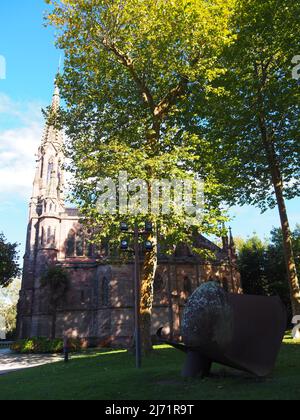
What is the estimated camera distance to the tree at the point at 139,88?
16.1 m

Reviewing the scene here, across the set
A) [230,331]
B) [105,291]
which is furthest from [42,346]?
[230,331]

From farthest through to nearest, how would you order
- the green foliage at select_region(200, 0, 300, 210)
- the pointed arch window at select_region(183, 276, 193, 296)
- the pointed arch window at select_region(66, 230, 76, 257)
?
1. the pointed arch window at select_region(66, 230, 76, 257)
2. the pointed arch window at select_region(183, 276, 193, 296)
3. the green foliage at select_region(200, 0, 300, 210)

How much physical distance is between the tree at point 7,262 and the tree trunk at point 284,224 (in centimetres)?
2534

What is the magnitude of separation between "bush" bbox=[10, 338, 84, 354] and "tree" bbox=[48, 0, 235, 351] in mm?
16279

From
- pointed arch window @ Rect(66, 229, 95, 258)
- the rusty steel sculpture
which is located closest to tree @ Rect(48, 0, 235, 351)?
the rusty steel sculpture

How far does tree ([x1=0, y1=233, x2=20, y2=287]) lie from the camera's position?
34.3 metres

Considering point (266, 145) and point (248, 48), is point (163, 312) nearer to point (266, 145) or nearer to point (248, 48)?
point (266, 145)

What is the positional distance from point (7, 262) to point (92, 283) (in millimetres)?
9187

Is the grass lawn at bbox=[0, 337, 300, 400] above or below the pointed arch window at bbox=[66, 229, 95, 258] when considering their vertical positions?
below

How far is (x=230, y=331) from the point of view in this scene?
323 inches

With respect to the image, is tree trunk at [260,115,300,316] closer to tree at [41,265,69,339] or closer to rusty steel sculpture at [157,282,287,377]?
rusty steel sculpture at [157,282,287,377]

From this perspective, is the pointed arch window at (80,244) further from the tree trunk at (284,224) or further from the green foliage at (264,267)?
the tree trunk at (284,224)

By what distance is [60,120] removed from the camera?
66.1ft

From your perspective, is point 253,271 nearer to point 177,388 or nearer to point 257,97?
point 257,97
